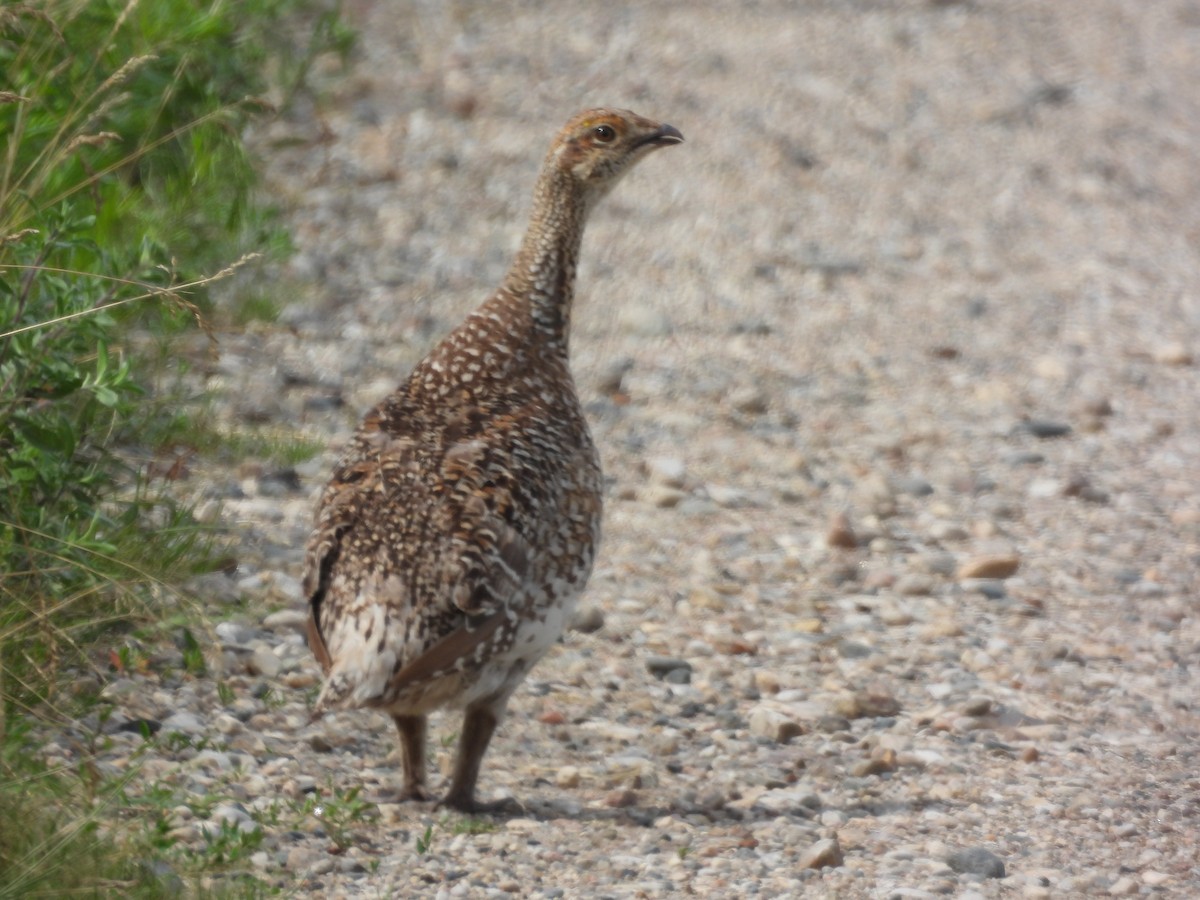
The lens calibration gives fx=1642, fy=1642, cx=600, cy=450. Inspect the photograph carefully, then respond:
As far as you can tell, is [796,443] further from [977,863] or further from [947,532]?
[977,863]

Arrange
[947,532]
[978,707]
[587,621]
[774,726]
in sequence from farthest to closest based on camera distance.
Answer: [947,532]
[587,621]
[978,707]
[774,726]

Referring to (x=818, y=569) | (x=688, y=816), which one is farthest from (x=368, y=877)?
(x=818, y=569)

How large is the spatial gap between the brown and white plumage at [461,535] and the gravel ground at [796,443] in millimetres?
371

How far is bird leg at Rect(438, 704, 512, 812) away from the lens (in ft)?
15.7

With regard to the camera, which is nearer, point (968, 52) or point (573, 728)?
point (573, 728)

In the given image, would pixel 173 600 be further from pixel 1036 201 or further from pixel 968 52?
pixel 968 52

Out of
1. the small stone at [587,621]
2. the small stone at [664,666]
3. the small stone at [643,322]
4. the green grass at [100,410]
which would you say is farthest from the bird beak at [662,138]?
the small stone at [643,322]

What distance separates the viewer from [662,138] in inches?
232

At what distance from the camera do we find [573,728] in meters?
5.45

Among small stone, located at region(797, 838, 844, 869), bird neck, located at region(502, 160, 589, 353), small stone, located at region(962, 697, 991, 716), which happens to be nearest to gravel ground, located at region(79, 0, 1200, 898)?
small stone, located at region(797, 838, 844, 869)

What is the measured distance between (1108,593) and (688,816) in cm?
252

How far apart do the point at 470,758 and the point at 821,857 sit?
104 centimetres

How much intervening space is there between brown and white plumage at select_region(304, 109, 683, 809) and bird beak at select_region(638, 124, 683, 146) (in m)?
0.75

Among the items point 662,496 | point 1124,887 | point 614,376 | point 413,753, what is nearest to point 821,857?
point 1124,887
